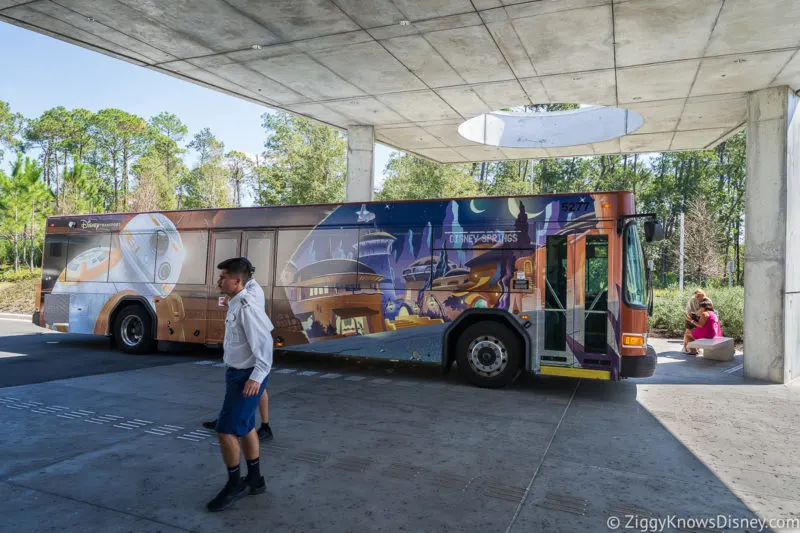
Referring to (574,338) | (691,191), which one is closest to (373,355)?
(574,338)

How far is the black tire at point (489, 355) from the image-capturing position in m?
8.59

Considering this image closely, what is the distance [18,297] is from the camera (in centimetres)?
2638

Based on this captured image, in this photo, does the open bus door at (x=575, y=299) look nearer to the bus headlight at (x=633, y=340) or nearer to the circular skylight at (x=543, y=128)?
the bus headlight at (x=633, y=340)

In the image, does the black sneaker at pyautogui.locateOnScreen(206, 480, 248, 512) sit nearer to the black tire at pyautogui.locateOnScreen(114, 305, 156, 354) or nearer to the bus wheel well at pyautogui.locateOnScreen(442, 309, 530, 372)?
the bus wheel well at pyautogui.locateOnScreen(442, 309, 530, 372)

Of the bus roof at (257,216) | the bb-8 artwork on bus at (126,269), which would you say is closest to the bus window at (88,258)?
the bb-8 artwork on bus at (126,269)

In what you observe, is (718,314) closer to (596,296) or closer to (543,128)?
(543,128)

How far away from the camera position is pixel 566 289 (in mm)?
8234

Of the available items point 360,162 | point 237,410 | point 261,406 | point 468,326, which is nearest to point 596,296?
point 468,326

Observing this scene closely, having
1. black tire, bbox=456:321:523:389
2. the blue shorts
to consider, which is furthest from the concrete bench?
the blue shorts

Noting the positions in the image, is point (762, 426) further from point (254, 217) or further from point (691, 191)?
point (691, 191)

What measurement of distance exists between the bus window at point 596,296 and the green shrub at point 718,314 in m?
10.0

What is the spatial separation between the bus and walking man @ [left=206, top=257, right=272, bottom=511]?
5.04m

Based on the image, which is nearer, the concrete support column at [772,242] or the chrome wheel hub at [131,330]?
the concrete support column at [772,242]

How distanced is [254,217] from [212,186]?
4450 cm
